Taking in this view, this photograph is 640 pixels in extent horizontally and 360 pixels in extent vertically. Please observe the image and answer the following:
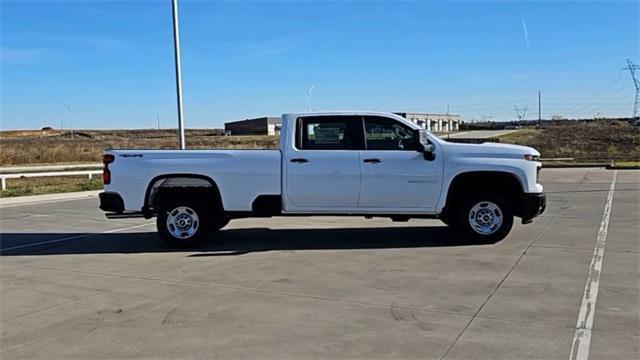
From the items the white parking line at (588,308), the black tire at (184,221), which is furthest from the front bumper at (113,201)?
the white parking line at (588,308)

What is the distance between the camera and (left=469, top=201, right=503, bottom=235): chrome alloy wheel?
908cm

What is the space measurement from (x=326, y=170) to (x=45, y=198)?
12816 mm

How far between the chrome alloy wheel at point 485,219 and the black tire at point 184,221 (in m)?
4.05

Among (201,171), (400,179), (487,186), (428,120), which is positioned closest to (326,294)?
(400,179)

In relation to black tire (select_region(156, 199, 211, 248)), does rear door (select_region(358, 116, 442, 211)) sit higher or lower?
higher

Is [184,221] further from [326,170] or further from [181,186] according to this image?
[326,170]

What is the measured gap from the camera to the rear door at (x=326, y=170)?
29.2 ft

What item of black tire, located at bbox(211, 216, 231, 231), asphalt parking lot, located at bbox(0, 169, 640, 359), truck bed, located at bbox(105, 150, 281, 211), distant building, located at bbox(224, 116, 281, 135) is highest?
distant building, located at bbox(224, 116, 281, 135)

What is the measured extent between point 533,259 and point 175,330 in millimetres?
4950

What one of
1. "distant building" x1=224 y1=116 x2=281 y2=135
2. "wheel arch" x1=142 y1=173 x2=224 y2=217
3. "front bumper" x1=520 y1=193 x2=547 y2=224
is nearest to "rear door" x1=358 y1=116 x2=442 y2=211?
"front bumper" x1=520 y1=193 x2=547 y2=224

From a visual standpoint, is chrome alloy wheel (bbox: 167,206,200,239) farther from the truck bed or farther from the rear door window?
the rear door window

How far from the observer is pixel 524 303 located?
232 inches

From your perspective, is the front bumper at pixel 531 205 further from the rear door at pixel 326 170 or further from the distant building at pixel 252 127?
the distant building at pixel 252 127

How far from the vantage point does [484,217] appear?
9.09 metres
